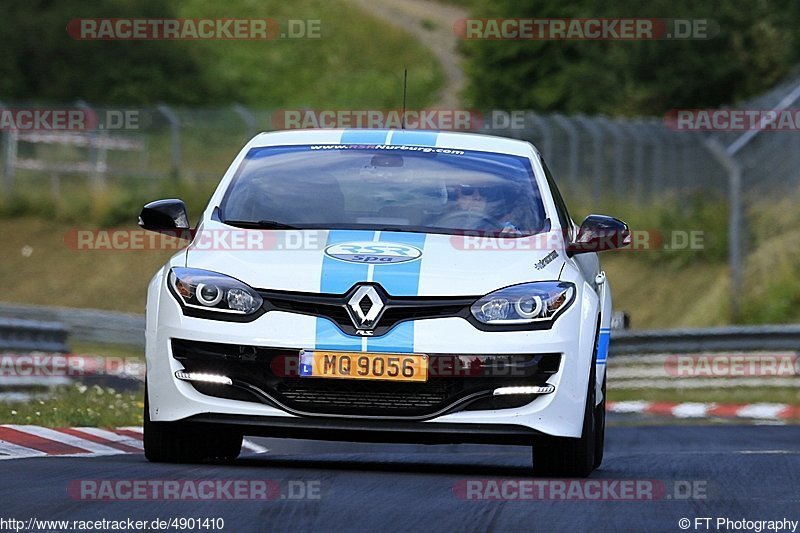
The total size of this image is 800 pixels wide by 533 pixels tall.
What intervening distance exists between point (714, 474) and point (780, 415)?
9.61 m

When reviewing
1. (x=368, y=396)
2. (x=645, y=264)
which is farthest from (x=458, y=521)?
(x=645, y=264)

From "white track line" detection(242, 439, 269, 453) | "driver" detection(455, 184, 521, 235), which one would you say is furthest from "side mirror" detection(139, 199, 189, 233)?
"white track line" detection(242, 439, 269, 453)

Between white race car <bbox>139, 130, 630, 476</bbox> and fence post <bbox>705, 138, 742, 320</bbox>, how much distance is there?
19136mm

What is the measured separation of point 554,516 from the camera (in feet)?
23.0

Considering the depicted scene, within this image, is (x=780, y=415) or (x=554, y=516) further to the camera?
(x=780, y=415)

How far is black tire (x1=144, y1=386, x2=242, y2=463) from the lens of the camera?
336 inches

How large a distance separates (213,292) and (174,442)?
2.52 feet

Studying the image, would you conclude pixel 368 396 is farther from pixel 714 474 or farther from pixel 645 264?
pixel 645 264

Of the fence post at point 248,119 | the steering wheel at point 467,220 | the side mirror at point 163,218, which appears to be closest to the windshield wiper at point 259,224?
the side mirror at point 163,218

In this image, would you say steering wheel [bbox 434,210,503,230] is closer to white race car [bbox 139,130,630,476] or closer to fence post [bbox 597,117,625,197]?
white race car [bbox 139,130,630,476]

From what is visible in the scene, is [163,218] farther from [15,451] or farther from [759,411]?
[759,411]

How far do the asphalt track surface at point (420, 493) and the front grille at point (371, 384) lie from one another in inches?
11.7

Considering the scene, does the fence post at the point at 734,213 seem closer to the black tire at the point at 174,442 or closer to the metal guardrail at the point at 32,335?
the metal guardrail at the point at 32,335

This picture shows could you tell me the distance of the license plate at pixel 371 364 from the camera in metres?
8.06
